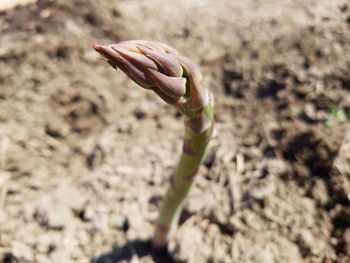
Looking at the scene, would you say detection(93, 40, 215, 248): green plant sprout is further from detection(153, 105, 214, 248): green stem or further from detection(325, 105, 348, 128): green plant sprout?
detection(325, 105, 348, 128): green plant sprout

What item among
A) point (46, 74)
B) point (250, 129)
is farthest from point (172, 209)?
point (46, 74)

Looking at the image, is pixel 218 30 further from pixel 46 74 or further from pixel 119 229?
pixel 119 229

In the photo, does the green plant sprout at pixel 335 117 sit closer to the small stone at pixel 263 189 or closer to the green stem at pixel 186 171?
the small stone at pixel 263 189

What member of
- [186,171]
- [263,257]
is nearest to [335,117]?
[263,257]

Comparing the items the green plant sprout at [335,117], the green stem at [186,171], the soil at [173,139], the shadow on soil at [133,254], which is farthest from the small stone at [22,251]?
the green plant sprout at [335,117]

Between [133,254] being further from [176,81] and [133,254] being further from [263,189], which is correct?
[176,81]

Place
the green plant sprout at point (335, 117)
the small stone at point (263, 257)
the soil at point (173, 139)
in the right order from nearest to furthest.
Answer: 1. the small stone at point (263, 257)
2. the soil at point (173, 139)
3. the green plant sprout at point (335, 117)
